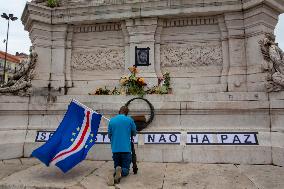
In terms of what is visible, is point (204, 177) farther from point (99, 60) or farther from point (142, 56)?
point (99, 60)

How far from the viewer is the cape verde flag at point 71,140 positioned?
19.3 ft

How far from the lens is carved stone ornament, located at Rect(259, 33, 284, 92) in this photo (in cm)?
750

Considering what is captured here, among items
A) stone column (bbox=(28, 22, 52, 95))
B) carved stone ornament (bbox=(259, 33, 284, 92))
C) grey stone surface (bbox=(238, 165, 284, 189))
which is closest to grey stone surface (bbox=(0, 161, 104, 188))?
grey stone surface (bbox=(238, 165, 284, 189))

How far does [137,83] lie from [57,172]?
3.54m

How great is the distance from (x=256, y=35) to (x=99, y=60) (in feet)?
16.4

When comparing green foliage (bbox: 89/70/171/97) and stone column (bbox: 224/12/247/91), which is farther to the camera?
stone column (bbox: 224/12/247/91)

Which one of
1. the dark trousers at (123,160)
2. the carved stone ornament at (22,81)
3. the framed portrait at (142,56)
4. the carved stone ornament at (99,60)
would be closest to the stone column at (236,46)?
the framed portrait at (142,56)

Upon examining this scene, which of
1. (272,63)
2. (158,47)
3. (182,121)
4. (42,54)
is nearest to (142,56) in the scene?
(158,47)

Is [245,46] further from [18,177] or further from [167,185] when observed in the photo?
[18,177]

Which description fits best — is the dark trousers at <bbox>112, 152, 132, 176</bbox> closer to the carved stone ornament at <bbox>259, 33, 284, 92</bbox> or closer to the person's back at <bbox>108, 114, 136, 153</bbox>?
the person's back at <bbox>108, 114, 136, 153</bbox>

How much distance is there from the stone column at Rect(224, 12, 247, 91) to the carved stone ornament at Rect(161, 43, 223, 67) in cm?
42

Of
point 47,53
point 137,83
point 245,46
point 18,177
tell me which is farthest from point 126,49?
point 18,177

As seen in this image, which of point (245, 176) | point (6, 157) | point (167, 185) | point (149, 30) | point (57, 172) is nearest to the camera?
point (167, 185)

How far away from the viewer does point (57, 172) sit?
622cm
